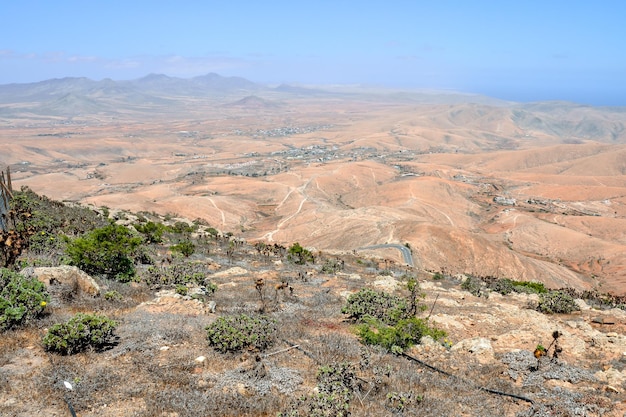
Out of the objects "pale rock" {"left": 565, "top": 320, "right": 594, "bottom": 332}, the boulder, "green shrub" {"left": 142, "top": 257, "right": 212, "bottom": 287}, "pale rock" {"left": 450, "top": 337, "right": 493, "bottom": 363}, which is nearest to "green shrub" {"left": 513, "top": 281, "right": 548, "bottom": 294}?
"pale rock" {"left": 565, "top": 320, "right": 594, "bottom": 332}

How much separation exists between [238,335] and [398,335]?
3908 mm

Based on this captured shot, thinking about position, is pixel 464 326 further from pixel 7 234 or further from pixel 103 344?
pixel 7 234

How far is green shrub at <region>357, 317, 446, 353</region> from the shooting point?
32.9 ft

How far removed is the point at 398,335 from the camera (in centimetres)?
1013

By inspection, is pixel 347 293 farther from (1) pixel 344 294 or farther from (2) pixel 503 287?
(2) pixel 503 287

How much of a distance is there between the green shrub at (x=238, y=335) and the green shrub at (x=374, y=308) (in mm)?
3442

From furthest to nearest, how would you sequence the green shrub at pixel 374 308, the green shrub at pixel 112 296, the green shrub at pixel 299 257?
the green shrub at pixel 299 257, the green shrub at pixel 374 308, the green shrub at pixel 112 296

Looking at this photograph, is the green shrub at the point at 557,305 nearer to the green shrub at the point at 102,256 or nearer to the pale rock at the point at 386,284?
the pale rock at the point at 386,284

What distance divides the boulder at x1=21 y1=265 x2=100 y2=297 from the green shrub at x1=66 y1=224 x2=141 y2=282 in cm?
230

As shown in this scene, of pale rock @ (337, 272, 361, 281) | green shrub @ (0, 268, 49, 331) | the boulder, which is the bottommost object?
pale rock @ (337, 272, 361, 281)

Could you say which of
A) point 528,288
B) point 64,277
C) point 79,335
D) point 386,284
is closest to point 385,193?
point 528,288

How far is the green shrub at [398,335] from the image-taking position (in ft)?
32.9

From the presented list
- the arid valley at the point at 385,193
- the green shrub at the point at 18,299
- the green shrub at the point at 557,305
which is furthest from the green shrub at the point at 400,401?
the arid valley at the point at 385,193

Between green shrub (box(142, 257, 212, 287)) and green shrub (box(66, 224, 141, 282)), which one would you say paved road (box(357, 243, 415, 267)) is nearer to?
green shrub (box(142, 257, 212, 287))
